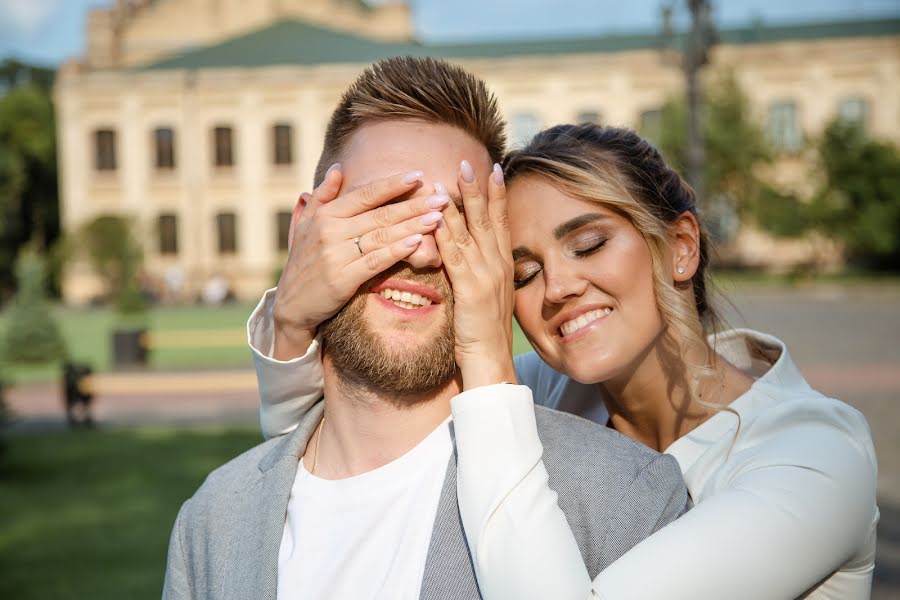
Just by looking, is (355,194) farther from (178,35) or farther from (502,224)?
(178,35)

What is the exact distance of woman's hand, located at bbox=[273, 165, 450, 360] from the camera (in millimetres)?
2170

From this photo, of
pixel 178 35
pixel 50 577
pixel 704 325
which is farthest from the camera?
pixel 178 35

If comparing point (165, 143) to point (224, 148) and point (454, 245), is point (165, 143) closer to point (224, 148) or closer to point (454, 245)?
point (224, 148)

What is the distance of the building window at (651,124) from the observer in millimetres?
37125

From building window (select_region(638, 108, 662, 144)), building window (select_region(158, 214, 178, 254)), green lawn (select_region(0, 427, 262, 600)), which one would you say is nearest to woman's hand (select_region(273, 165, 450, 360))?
green lawn (select_region(0, 427, 262, 600))

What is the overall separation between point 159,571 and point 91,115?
136ft

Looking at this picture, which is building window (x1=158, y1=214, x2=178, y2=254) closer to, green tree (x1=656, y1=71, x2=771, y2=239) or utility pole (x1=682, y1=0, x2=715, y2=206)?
green tree (x1=656, y1=71, x2=771, y2=239)

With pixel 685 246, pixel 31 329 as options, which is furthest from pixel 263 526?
pixel 31 329

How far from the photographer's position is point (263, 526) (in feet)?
7.54

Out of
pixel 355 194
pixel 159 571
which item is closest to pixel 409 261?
pixel 355 194

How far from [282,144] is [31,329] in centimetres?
2602

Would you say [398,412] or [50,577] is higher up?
[398,412]

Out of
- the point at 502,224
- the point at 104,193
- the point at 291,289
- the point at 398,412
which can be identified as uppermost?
the point at 502,224

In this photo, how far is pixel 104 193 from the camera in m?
42.9
